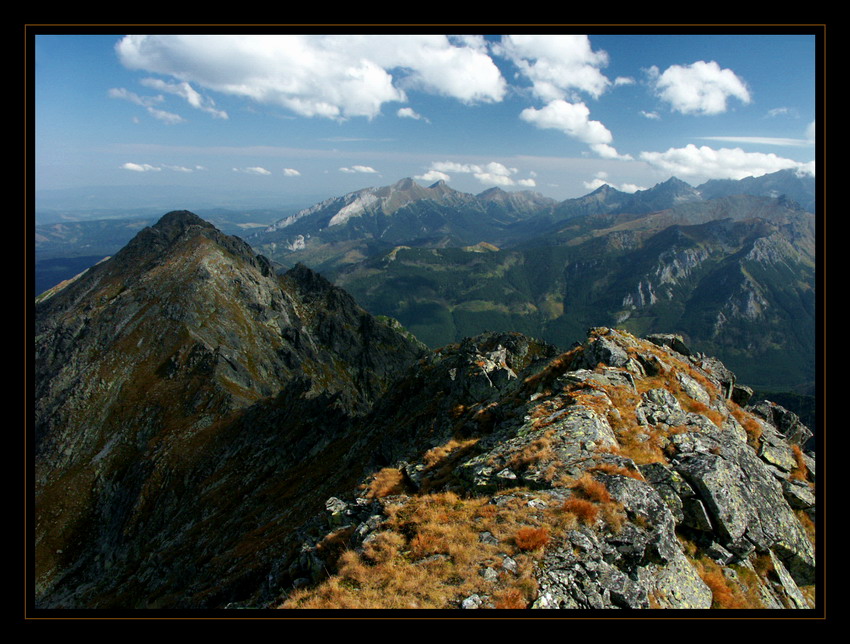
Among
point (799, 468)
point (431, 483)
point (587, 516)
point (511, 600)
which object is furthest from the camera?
point (799, 468)

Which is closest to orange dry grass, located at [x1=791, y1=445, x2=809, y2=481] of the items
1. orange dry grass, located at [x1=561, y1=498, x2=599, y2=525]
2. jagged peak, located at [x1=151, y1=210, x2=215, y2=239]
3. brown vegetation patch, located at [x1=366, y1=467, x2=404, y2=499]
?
orange dry grass, located at [x1=561, y1=498, x2=599, y2=525]

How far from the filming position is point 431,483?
21.7 meters

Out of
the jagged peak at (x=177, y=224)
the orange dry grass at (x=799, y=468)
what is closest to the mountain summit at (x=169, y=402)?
the jagged peak at (x=177, y=224)

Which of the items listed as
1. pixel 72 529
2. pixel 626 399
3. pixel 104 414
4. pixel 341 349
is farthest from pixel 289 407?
pixel 341 349

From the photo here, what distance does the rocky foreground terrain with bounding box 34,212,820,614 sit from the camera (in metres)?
13.2

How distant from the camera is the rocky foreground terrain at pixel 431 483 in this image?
1325cm

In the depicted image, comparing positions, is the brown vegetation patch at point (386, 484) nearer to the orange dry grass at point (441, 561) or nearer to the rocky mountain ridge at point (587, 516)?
the rocky mountain ridge at point (587, 516)

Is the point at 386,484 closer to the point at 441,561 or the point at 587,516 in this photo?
the point at 441,561

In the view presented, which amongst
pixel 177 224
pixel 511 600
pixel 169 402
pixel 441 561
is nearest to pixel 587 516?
pixel 511 600

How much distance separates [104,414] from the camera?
3620 inches

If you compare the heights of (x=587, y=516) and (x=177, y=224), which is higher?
(x=177, y=224)
